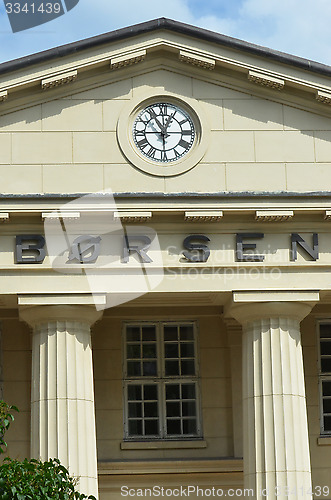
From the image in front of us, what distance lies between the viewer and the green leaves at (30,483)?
16422 millimetres

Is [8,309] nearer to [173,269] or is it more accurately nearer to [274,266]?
[173,269]

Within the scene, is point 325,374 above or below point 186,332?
below

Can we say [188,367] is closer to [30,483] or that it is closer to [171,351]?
[171,351]

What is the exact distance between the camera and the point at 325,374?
27625mm

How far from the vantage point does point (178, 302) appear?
1022 inches

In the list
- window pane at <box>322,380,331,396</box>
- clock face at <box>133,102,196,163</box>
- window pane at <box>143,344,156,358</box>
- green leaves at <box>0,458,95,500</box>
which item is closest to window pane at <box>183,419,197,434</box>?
window pane at <box>143,344,156,358</box>

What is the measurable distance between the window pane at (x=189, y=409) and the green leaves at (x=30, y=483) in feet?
31.9

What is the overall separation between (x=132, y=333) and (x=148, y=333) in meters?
0.37

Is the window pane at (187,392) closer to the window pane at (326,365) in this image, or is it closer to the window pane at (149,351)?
the window pane at (149,351)

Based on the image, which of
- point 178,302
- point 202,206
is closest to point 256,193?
point 202,206

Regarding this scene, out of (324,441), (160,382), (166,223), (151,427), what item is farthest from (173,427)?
(166,223)

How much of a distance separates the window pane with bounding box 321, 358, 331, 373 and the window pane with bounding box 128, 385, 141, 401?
425cm

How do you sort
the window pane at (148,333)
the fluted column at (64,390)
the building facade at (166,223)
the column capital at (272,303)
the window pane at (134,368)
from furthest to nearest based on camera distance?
the window pane at (148,333)
the window pane at (134,368)
the column capital at (272,303)
the building facade at (166,223)
the fluted column at (64,390)

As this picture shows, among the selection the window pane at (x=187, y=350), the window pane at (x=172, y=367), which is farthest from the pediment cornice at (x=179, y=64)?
the window pane at (x=172, y=367)
